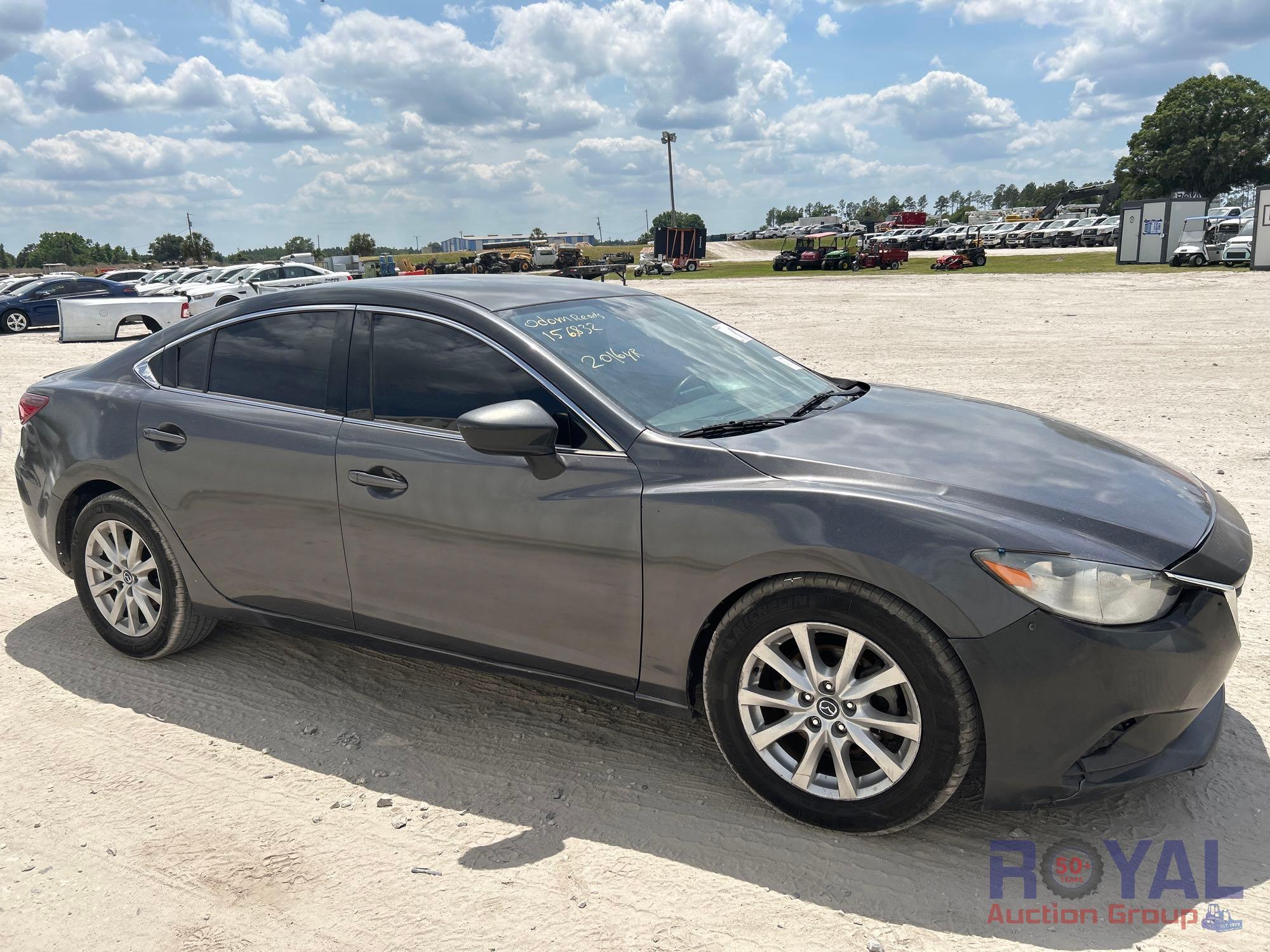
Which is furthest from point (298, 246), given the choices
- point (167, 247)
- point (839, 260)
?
point (839, 260)

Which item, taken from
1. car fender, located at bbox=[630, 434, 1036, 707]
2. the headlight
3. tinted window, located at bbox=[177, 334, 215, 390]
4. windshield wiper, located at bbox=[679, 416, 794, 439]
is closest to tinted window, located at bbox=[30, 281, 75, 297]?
tinted window, located at bbox=[177, 334, 215, 390]

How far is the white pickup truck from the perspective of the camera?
65.5ft

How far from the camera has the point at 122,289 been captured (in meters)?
25.4

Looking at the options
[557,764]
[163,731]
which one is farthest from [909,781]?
[163,731]

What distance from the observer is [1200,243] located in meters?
35.8

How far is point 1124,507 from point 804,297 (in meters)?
27.3

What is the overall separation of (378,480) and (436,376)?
16.8 inches

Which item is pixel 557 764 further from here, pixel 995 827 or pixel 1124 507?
pixel 1124 507

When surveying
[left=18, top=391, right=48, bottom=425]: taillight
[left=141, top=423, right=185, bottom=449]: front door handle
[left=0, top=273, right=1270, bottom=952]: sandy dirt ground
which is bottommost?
[left=0, top=273, right=1270, bottom=952]: sandy dirt ground

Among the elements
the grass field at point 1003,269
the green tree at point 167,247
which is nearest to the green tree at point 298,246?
the green tree at point 167,247

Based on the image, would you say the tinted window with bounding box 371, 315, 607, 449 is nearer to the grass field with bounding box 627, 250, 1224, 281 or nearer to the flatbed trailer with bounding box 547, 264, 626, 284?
the flatbed trailer with bounding box 547, 264, 626, 284

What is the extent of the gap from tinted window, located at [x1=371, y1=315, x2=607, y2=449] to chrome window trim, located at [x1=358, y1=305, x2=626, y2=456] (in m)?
0.01

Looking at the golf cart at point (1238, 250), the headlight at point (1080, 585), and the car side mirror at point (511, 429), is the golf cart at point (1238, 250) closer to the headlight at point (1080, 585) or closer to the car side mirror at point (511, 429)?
the headlight at point (1080, 585)

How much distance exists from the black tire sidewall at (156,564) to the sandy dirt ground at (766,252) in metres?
55.6
